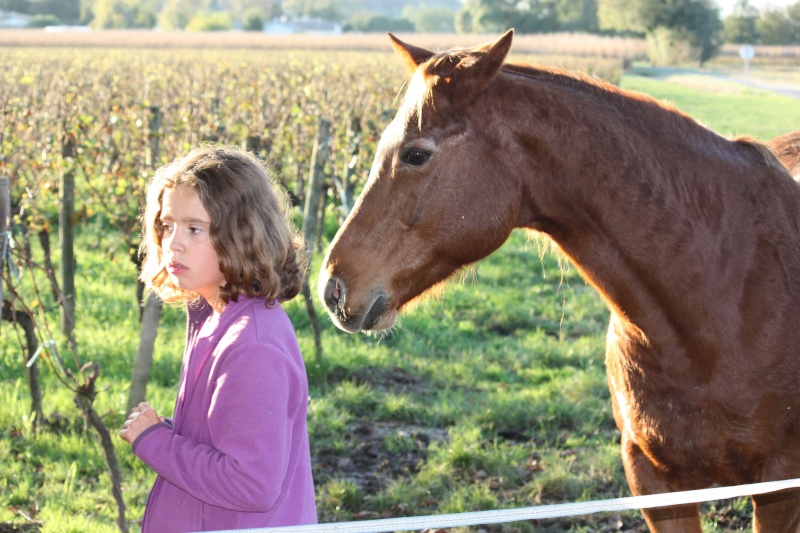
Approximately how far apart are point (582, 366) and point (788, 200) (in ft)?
13.0

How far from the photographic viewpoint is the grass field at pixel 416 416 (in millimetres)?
4367

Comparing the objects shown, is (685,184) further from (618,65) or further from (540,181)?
(618,65)

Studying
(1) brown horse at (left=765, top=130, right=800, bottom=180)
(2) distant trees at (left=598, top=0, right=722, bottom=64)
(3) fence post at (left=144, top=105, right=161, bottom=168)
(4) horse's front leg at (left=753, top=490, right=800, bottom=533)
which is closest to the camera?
(4) horse's front leg at (left=753, top=490, right=800, bottom=533)

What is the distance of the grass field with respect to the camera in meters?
4.37

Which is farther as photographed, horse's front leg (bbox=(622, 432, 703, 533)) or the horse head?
horse's front leg (bbox=(622, 432, 703, 533))

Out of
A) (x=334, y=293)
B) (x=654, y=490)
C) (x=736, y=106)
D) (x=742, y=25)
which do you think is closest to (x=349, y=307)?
(x=334, y=293)

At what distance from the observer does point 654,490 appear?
2.89 m

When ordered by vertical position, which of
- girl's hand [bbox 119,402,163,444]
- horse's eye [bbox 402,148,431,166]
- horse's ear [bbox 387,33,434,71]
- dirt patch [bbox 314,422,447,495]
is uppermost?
horse's ear [bbox 387,33,434,71]

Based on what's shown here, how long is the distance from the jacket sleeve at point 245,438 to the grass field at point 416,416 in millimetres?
1095

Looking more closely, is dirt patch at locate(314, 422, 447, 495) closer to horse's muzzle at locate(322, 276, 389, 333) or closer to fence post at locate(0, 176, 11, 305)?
fence post at locate(0, 176, 11, 305)

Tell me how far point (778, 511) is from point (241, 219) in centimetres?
210

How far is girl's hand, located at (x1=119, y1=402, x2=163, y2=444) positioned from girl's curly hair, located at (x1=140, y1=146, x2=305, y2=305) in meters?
0.34

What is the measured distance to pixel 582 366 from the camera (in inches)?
259

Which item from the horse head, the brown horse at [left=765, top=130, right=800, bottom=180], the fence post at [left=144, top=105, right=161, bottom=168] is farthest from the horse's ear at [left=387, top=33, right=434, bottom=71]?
the fence post at [left=144, top=105, right=161, bottom=168]
